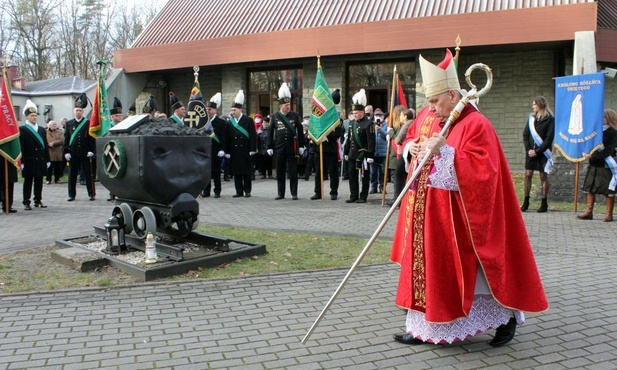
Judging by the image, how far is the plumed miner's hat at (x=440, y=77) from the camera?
4059 mm

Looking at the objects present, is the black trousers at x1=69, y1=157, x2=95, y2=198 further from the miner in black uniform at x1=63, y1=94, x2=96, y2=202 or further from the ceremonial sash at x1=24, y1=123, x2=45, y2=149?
the ceremonial sash at x1=24, y1=123, x2=45, y2=149

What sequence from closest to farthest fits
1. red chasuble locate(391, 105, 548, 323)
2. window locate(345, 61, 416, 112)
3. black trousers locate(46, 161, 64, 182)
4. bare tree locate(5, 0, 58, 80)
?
red chasuble locate(391, 105, 548, 323) → black trousers locate(46, 161, 64, 182) → window locate(345, 61, 416, 112) → bare tree locate(5, 0, 58, 80)

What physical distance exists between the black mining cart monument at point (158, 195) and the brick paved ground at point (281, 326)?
76cm

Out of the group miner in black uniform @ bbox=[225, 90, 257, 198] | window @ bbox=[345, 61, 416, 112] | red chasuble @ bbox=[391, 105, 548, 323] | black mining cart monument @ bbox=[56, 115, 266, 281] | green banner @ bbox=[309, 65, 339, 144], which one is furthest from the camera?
window @ bbox=[345, 61, 416, 112]

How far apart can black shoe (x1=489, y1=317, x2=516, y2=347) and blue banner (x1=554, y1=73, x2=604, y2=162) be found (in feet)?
22.2

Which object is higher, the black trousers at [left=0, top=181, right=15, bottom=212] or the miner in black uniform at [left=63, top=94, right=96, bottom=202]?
the miner in black uniform at [left=63, top=94, right=96, bottom=202]

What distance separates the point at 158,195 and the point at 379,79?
13.5 m

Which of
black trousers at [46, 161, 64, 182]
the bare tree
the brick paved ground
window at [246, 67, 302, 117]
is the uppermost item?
the bare tree

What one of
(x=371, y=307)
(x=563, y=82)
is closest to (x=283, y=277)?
(x=371, y=307)

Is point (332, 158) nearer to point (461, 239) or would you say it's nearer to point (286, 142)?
point (286, 142)

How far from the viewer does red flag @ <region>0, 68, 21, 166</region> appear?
10.8 metres

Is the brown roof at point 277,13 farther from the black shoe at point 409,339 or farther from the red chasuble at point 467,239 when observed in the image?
the black shoe at point 409,339

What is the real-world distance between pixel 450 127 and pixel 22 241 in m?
6.66

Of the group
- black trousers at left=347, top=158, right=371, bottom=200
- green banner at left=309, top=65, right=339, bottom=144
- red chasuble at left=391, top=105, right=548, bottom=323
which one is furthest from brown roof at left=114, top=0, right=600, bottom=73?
red chasuble at left=391, top=105, right=548, bottom=323
